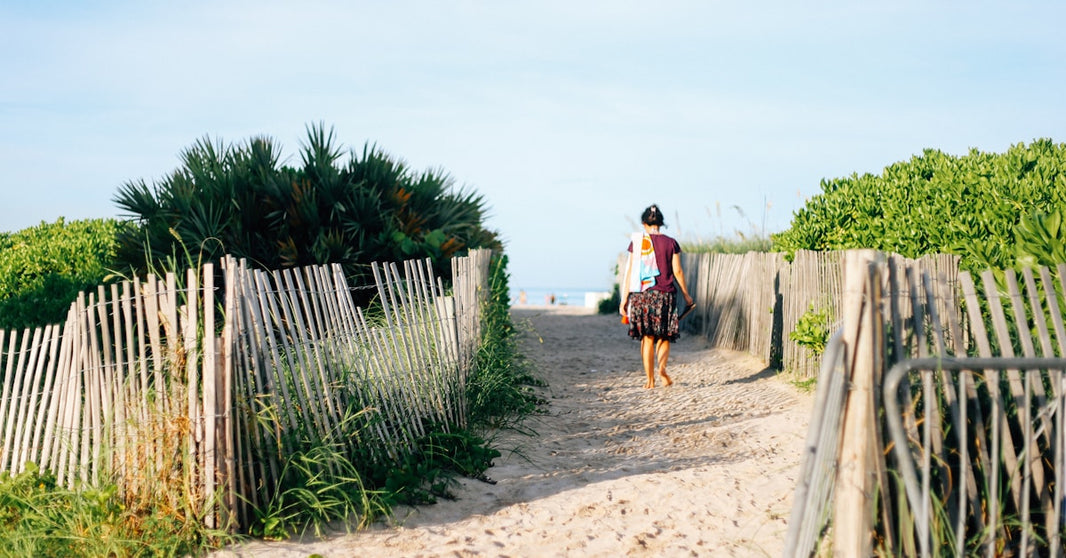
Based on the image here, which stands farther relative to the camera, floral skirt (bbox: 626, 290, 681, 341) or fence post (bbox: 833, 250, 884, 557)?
floral skirt (bbox: 626, 290, 681, 341)

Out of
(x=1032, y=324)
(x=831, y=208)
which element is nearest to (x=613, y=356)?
(x=831, y=208)

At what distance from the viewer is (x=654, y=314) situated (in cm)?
880

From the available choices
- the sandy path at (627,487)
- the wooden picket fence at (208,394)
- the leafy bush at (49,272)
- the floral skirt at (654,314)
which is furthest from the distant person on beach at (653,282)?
the leafy bush at (49,272)

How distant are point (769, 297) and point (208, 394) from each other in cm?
747

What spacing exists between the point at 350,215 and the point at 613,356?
13.4 ft

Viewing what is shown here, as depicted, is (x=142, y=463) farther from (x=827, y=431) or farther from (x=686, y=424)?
(x=686, y=424)

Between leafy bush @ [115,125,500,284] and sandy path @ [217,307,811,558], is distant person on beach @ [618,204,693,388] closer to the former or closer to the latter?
sandy path @ [217,307,811,558]

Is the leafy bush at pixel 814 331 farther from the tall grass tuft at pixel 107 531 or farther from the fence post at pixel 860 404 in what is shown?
the tall grass tuft at pixel 107 531

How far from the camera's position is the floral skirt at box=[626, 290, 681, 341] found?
8.81 meters

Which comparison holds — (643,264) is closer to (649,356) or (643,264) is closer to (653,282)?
(653,282)

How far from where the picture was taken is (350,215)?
9.93 m

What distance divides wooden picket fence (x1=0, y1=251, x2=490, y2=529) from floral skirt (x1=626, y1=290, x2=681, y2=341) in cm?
356

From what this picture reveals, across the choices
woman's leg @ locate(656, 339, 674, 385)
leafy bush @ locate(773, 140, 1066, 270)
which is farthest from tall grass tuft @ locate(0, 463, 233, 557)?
woman's leg @ locate(656, 339, 674, 385)

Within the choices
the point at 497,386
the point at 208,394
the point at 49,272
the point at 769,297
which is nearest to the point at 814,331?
the point at 769,297
